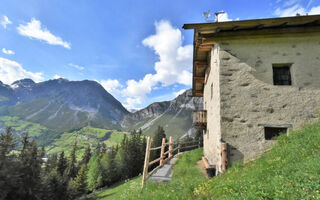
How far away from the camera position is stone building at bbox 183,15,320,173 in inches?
241

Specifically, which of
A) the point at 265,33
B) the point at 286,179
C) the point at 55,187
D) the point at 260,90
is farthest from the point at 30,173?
the point at 265,33

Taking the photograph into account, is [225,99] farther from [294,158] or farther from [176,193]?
[176,193]

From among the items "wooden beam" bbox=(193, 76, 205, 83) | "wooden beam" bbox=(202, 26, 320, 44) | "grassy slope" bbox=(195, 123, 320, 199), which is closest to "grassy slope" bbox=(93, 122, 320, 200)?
"grassy slope" bbox=(195, 123, 320, 199)

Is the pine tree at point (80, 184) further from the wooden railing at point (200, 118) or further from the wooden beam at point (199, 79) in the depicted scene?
the wooden beam at point (199, 79)

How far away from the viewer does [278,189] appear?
9.52 ft

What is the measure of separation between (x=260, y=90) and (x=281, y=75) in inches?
54.2

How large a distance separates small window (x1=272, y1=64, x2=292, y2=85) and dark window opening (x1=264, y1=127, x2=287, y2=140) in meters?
1.99

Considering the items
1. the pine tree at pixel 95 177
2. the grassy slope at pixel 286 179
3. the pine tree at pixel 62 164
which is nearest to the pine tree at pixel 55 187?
the pine tree at pixel 62 164

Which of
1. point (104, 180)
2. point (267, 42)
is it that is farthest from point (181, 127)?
point (267, 42)

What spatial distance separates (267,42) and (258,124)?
3573mm

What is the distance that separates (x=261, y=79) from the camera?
6578mm

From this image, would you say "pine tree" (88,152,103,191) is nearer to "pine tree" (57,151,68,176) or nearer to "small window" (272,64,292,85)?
"pine tree" (57,151,68,176)

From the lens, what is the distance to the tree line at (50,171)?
23.1 metres

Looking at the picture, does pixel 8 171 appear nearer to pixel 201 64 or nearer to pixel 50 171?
pixel 50 171
